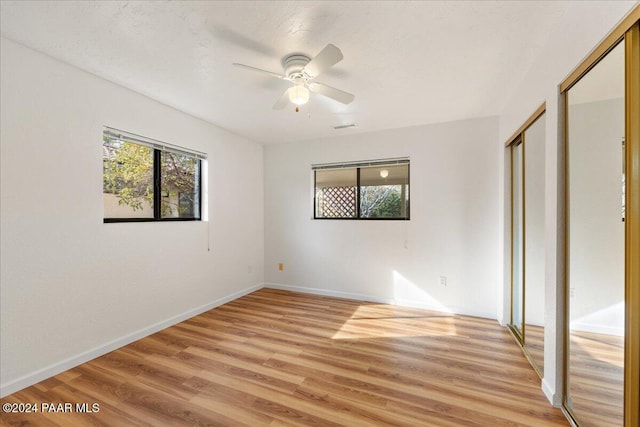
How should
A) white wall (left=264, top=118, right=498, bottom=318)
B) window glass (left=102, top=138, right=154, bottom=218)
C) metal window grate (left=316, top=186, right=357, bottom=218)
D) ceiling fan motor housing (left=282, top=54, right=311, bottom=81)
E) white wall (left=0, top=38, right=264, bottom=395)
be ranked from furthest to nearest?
metal window grate (left=316, top=186, right=357, bottom=218) → white wall (left=264, top=118, right=498, bottom=318) → window glass (left=102, top=138, right=154, bottom=218) → ceiling fan motor housing (left=282, top=54, right=311, bottom=81) → white wall (left=0, top=38, right=264, bottom=395)

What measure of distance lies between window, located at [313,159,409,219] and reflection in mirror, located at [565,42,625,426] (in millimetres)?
2216

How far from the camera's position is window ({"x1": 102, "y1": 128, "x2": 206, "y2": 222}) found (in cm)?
252

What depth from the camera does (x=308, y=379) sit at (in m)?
2.02

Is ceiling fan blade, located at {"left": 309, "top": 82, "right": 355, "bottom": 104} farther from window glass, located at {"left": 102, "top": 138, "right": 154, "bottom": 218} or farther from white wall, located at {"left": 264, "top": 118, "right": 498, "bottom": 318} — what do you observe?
window glass, located at {"left": 102, "top": 138, "right": 154, "bottom": 218}

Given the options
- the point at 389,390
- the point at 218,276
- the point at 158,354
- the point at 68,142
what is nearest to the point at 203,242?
the point at 218,276

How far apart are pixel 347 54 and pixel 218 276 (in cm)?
308

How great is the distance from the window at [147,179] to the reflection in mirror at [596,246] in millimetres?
3477

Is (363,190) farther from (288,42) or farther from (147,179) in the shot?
(147,179)

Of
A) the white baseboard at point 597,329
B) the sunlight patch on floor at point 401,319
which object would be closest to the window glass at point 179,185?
the sunlight patch on floor at point 401,319

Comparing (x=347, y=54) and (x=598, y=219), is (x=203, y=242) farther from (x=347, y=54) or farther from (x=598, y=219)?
(x=598, y=219)

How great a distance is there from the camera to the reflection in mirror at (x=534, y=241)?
201 cm

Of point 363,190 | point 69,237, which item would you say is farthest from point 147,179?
point 363,190

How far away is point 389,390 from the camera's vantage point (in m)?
1.90

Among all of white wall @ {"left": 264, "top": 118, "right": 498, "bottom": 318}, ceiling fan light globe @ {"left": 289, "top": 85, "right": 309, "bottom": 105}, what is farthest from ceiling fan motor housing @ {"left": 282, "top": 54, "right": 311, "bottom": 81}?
white wall @ {"left": 264, "top": 118, "right": 498, "bottom": 318}
